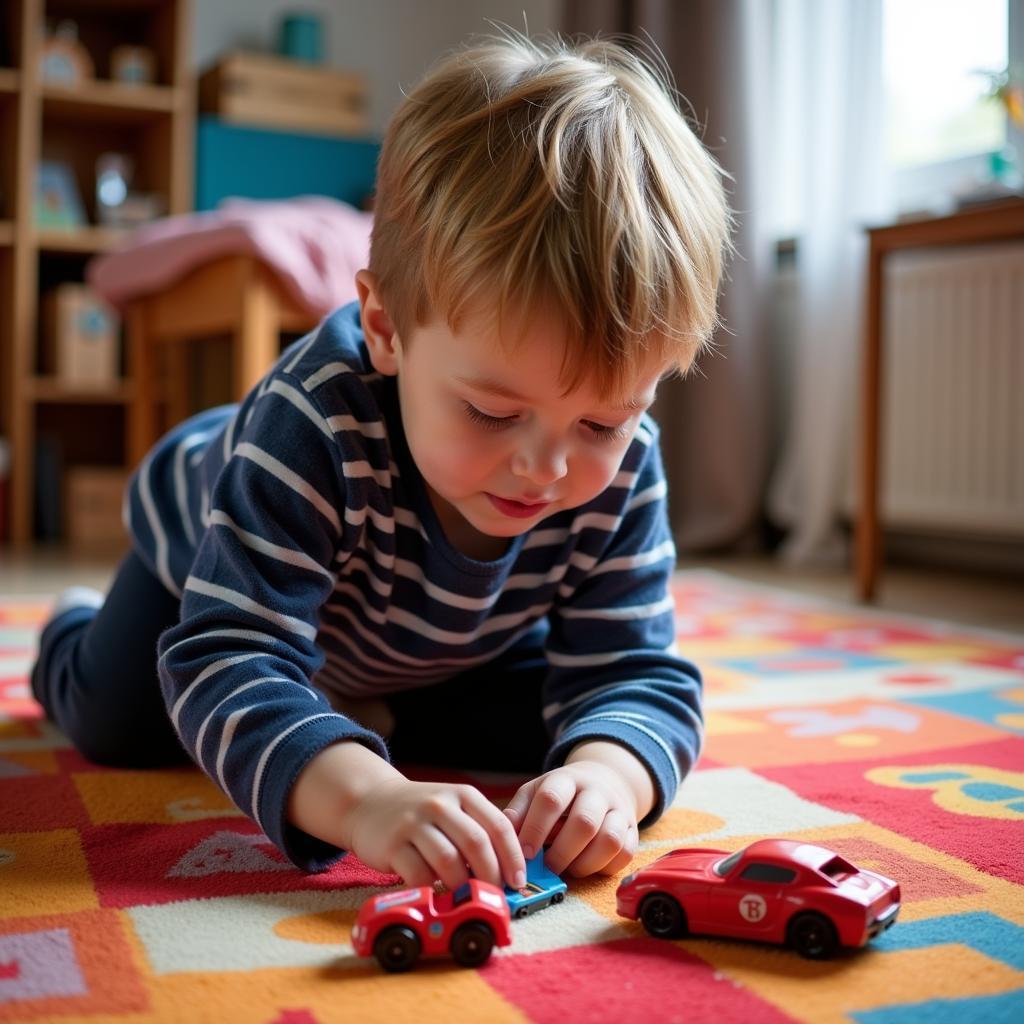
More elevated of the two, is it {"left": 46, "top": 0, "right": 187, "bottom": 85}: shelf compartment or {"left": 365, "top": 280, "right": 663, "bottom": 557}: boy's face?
{"left": 46, "top": 0, "right": 187, "bottom": 85}: shelf compartment

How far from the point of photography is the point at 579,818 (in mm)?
688

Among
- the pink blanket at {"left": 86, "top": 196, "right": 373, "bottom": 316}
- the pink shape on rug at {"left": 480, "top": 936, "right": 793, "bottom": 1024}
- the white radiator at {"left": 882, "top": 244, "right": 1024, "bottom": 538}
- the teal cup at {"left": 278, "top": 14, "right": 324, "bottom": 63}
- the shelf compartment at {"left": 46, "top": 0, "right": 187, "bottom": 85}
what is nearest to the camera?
the pink shape on rug at {"left": 480, "top": 936, "right": 793, "bottom": 1024}

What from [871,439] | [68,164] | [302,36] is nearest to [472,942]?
[871,439]

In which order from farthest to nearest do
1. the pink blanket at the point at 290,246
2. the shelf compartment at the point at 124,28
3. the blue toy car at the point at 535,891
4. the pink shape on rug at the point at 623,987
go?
1. the shelf compartment at the point at 124,28
2. the pink blanket at the point at 290,246
3. the blue toy car at the point at 535,891
4. the pink shape on rug at the point at 623,987

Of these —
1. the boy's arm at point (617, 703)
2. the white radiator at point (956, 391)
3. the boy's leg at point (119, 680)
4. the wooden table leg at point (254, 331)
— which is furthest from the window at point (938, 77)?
the boy's leg at point (119, 680)

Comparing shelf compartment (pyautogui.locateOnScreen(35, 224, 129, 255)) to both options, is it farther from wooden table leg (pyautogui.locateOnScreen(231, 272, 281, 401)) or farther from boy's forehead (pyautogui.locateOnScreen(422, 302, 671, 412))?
boy's forehead (pyautogui.locateOnScreen(422, 302, 671, 412))

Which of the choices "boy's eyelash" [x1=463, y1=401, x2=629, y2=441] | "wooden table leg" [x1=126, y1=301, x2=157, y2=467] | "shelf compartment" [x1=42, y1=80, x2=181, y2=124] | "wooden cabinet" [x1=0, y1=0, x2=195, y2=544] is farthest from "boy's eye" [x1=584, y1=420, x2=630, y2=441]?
"shelf compartment" [x1=42, y1=80, x2=181, y2=124]

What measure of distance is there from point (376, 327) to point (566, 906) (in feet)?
1.16

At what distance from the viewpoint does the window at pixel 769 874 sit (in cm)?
60

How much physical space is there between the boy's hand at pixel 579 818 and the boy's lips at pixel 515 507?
14 centimetres

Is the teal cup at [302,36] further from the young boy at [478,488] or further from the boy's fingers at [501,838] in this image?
the boy's fingers at [501,838]

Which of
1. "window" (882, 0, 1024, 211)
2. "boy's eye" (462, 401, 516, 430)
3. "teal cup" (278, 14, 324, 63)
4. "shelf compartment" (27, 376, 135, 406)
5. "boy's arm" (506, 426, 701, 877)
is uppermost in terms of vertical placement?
"teal cup" (278, 14, 324, 63)

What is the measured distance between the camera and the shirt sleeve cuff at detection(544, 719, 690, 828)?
0.78 m

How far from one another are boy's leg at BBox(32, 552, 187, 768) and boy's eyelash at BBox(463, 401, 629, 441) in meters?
0.43
